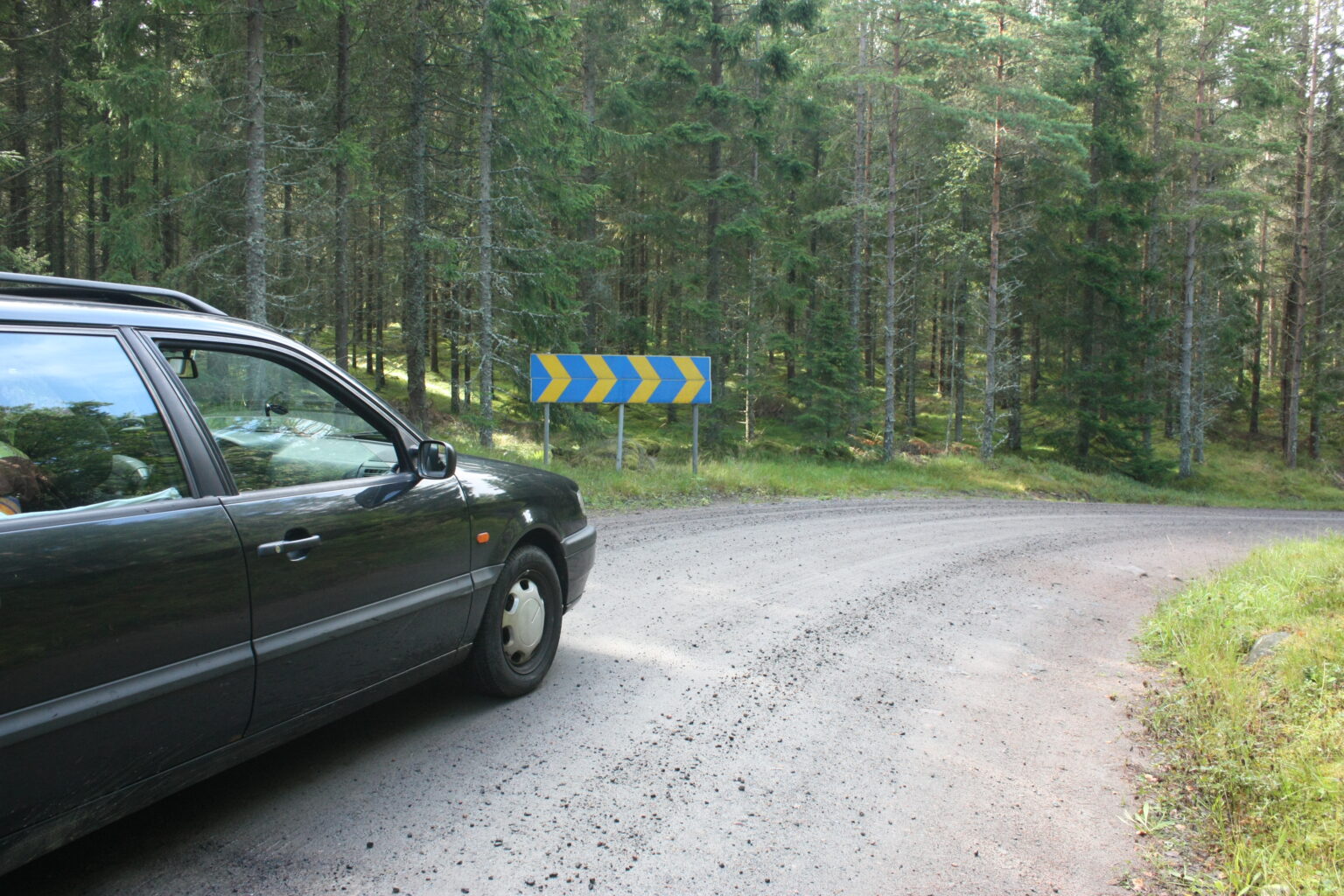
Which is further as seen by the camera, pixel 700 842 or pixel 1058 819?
pixel 1058 819

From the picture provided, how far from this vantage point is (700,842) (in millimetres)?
3066

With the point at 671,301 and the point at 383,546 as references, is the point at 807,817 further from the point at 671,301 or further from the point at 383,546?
the point at 671,301

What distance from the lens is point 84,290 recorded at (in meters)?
2.88

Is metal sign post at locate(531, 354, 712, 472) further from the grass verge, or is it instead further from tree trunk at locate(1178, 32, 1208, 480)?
tree trunk at locate(1178, 32, 1208, 480)

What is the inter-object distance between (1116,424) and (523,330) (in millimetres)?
19937

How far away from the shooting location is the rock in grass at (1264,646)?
498 cm

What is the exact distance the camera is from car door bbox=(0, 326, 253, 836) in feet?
7.23

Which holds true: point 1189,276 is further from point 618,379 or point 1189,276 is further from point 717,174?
point 618,379

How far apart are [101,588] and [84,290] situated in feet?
3.86

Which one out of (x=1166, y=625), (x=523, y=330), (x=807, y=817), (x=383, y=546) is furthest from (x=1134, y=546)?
(x=523, y=330)

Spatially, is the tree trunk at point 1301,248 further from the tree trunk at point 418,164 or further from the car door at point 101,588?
the car door at point 101,588

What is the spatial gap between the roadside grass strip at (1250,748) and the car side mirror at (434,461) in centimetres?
334

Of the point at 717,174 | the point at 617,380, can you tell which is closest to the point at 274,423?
the point at 617,380

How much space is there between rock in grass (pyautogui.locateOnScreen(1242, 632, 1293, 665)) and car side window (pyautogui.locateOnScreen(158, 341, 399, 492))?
5.22 meters
